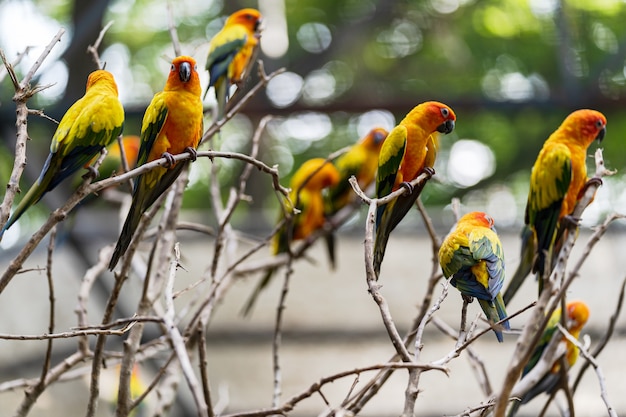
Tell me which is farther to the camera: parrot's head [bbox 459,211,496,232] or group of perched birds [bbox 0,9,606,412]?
parrot's head [bbox 459,211,496,232]

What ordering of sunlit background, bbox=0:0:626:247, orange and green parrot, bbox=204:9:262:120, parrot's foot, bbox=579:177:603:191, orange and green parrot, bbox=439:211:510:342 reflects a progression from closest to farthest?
orange and green parrot, bbox=439:211:510:342, parrot's foot, bbox=579:177:603:191, orange and green parrot, bbox=204:9:262:120, sunlit background, bbox=0:0:626:247

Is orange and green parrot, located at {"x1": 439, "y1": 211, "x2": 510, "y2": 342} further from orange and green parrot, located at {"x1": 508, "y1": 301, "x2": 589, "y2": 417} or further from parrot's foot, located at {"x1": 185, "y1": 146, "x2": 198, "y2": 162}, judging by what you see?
orange and green parrot, located at {"x1": 508, "y1": 301, "x2": 589, "y2": 417}

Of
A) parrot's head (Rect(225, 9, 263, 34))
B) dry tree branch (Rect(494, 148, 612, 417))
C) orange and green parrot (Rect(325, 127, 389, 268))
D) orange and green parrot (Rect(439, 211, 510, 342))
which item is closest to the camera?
dry tree branch (Rect(494, 148, 612, 417))

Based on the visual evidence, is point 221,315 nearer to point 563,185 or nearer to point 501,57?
point 501,57

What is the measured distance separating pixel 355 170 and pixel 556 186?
6.67 ft

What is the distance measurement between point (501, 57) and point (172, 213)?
382 cm

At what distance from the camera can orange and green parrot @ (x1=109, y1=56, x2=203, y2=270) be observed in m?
1.66

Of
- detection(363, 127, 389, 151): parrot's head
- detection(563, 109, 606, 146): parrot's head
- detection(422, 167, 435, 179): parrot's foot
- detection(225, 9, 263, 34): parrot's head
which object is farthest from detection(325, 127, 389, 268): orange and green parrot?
detection(422, 167, 435, 179): parrot's foot

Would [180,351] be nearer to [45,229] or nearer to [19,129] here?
[45,229]

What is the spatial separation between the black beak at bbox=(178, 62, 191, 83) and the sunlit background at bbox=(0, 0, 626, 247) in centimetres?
210

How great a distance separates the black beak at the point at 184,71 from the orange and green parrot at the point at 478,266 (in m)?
0.69


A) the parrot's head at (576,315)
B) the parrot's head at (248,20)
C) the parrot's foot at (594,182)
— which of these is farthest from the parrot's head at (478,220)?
the parrot's head at (248,20)

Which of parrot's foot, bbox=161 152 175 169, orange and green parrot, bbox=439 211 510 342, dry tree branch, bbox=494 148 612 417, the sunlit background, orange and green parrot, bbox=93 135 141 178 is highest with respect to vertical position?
the sunlit background

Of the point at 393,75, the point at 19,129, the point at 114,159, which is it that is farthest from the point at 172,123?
the point at 393,75
